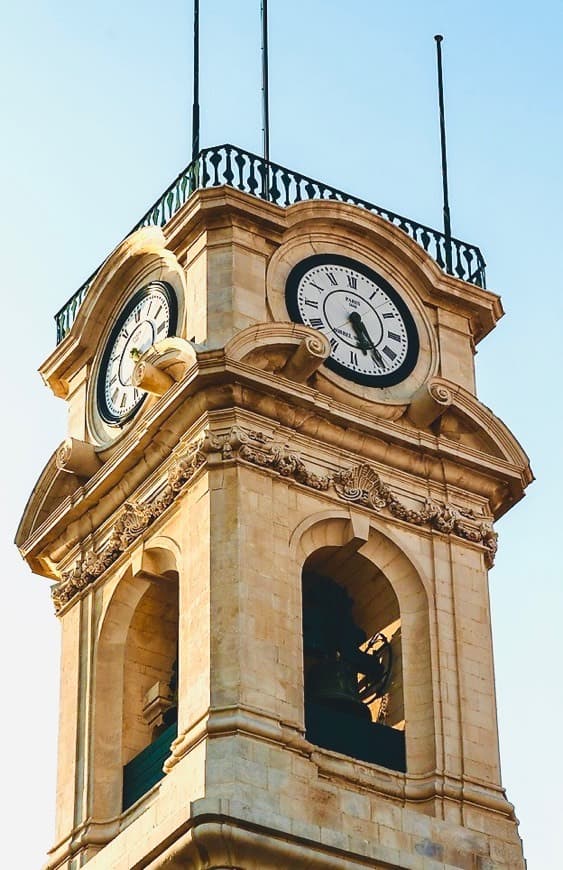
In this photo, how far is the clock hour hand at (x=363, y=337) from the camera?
160ft

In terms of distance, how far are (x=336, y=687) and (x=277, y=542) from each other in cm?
247

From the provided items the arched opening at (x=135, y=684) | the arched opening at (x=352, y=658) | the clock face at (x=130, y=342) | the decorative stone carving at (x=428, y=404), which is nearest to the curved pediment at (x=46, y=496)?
the clock face at (x=130, y=342)

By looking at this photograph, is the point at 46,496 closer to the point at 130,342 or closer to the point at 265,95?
the point at 130,342

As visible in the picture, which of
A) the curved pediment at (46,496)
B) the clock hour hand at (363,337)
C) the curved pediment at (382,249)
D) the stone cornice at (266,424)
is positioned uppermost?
the curved pediment at (382,249)

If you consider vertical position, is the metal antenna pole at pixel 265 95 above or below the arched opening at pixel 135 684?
above

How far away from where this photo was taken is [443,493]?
158 feet

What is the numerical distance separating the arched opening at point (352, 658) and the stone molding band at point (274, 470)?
944 mm

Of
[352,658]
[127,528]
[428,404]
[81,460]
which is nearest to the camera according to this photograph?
[352,658]

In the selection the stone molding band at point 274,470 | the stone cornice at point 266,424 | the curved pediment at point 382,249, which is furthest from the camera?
the curved pediment at point 382,249

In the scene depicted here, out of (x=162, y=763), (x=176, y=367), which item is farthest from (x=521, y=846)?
(x=176, y=367)

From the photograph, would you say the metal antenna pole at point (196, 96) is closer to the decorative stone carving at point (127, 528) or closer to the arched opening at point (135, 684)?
the decorative stone carving at point (127, 528)

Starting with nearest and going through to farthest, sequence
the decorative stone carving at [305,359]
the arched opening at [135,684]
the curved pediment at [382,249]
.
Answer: the arched opening at [135,684], the decorative stone carving at [305,359], the curved pediment at [382,249]

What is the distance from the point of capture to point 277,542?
45.7 metres

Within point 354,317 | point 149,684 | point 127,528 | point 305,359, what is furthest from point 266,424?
point 149,684
